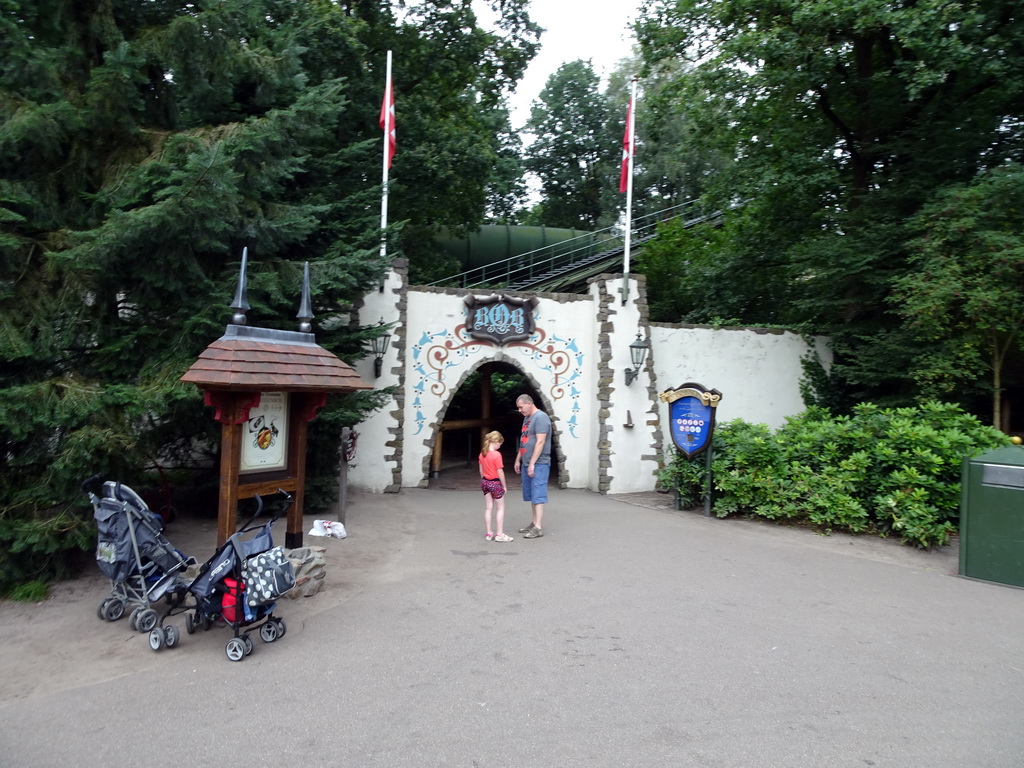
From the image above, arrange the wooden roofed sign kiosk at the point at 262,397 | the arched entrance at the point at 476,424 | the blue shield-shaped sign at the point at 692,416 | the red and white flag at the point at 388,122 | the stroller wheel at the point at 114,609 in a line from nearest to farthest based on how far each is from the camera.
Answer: the stroller wheel at the point at 114,609 < the wooden roofed sign kiosk at the point at 262,397 < the blue shield-shaped sign at the point at 692,416 < the red and white flag at the point at 388,122 < the arched entrance at the point at 476,424

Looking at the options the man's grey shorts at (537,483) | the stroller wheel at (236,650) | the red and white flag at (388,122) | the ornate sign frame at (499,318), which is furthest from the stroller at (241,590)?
the red and white flag at (388,122)

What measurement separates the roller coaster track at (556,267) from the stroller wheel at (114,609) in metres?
15.3

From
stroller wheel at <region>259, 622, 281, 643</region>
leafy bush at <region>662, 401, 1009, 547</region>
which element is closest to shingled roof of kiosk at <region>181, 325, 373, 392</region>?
stroller wheel at <region>259, 622, 281, 643</region>

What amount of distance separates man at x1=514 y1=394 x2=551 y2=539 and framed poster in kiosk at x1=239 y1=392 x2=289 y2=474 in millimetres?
2691

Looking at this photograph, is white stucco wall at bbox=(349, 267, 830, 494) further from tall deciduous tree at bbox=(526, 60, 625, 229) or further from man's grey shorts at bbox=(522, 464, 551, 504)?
tall deciduous tree at bbox=(526, 60, 625, 229)

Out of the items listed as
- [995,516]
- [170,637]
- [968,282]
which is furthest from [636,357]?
[170,637]

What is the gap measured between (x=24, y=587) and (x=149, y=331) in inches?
98.8

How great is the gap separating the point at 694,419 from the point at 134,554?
721 cm

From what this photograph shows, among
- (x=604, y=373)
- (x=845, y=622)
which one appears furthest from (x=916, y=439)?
(x=604, y=373)

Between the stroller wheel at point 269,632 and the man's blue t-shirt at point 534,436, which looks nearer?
the stroller wheel at point 269,632

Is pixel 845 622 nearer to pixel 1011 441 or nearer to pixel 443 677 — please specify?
pixel 443 677

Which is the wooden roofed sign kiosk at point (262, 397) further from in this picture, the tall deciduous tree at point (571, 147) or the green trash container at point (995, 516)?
the tall deciduous tree at point (571, 147)

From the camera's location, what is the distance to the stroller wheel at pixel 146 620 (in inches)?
209

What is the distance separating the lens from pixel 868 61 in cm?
1368
